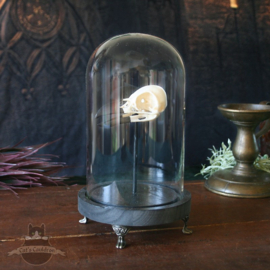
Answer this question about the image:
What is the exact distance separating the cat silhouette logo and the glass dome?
0.44 feet

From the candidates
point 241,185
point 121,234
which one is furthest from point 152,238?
point 241,185

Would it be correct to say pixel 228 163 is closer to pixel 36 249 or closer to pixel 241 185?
pixel 241 185

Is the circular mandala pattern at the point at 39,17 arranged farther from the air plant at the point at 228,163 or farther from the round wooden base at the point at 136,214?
the round wooden base at the point at 136,214

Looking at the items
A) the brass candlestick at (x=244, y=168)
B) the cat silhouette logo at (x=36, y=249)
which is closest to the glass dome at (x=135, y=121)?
the cat silhouette logo at (x=36, y=249)

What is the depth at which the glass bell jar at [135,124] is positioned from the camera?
84 centimetres

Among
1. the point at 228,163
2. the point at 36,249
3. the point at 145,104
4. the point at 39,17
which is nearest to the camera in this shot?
the point at 36,249

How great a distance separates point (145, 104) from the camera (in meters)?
0.84

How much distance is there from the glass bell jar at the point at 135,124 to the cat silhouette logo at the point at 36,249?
10 centimetres

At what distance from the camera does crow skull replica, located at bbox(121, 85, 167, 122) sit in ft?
2.75

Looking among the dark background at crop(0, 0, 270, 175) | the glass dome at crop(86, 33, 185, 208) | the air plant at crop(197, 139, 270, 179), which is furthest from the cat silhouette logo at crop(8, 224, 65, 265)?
the dark background at crop(0, 0, 270, 175)

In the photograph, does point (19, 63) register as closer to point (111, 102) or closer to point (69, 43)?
point (69, 43)

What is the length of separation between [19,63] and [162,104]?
1.03 m

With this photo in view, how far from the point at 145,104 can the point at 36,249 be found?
1.25ft

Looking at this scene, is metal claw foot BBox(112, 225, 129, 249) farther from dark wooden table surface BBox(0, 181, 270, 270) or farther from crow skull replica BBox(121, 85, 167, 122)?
A: crow skull replica BBox(121, 85, 167, 122)
